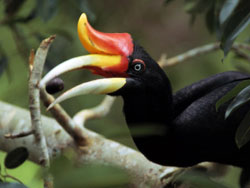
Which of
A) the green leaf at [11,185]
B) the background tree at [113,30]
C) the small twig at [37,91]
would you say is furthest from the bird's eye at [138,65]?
the green leaf at [11,185]

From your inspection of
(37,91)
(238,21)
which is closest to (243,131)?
(238,21)

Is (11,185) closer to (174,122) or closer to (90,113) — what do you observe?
(174,122)

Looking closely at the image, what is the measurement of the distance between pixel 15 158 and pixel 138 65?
0.42 meters

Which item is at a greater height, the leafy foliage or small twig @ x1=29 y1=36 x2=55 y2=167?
the leafy foliage

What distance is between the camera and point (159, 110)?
54.8 inches

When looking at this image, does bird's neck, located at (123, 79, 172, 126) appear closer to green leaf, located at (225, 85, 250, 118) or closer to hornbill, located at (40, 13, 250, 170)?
hornbill, located at (40, 13, 250, 170)

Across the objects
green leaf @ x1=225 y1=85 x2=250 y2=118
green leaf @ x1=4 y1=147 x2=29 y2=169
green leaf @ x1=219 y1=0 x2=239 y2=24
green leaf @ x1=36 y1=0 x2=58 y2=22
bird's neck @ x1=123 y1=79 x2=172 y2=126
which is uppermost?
green leaf @ x1=219 y1=0 x2=239 y2=24

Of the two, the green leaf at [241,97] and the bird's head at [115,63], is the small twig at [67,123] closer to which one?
the bird's head at [115,63]

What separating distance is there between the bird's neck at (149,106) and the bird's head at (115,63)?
2 centimetres

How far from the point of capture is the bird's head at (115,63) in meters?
1.23

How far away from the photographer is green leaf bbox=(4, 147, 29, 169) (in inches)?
48.1

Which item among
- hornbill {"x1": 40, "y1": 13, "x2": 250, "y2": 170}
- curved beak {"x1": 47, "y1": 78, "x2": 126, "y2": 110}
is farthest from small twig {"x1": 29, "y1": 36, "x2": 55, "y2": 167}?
hornbill {"x1": 40, "y1": 13, "x2": 250, "y2": 170}

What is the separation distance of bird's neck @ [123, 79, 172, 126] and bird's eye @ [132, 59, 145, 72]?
2.5 inches

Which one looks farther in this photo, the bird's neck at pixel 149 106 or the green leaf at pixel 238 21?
the bird's neck at pixel 149 106
